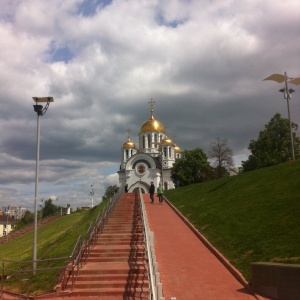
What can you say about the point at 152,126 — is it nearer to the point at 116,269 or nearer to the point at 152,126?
the point at 152,126

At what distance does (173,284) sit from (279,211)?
6575 mm

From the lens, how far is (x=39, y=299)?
9930 millimetres

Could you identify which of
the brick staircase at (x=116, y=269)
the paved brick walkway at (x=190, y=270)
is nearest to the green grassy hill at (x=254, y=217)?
the paved brick walkway at (x=190, y=270)

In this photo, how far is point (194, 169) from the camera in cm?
5353

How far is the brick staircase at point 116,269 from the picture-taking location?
9.84m

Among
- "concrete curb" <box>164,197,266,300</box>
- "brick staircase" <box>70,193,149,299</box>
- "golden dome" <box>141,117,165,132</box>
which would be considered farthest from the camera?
"golden dome" <box>141,117,165,132</box>

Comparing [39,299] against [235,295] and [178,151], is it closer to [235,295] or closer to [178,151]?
[235,295]

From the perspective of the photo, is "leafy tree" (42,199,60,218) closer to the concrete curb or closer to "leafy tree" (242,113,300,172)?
"leafy tree" (242,113,300,172)

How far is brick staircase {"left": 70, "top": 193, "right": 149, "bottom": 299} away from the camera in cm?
984

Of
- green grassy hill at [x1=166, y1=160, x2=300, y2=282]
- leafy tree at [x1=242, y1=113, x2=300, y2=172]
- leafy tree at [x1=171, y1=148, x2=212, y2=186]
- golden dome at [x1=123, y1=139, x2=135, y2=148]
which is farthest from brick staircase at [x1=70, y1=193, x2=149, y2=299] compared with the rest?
golden dome at [x1=123, y1=139, x2=135, y2=148]

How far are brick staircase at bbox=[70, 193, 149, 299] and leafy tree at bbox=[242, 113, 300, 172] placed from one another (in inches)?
1199

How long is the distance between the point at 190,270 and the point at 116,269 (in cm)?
220

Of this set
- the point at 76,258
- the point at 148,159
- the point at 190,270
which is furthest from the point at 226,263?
the point at 148,159

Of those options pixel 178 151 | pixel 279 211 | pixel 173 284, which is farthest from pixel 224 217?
pixel 178 151
